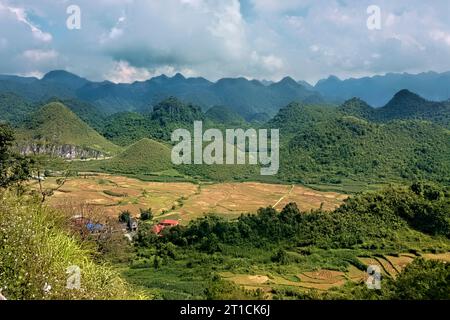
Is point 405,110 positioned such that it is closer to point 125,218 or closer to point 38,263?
point 125,218

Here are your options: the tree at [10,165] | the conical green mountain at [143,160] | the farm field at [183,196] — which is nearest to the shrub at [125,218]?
the farm field at [183,196]

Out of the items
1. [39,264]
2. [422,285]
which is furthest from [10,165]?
[422,285]

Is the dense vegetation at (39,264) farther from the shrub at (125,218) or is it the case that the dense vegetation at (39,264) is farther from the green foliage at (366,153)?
the green foliage at (366,153)

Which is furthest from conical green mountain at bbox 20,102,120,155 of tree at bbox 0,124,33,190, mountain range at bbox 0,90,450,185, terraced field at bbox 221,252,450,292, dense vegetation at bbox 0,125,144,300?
dense vegetation at bbox 0,125,144,300

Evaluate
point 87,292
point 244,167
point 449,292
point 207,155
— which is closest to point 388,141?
point 244,167

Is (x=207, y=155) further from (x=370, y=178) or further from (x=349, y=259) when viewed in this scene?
(x=349, y=259)

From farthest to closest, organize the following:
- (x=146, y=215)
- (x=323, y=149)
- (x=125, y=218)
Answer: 1. (x=323, y=149)
2. (x=146, y=215)
3. (x=125, y=218)
